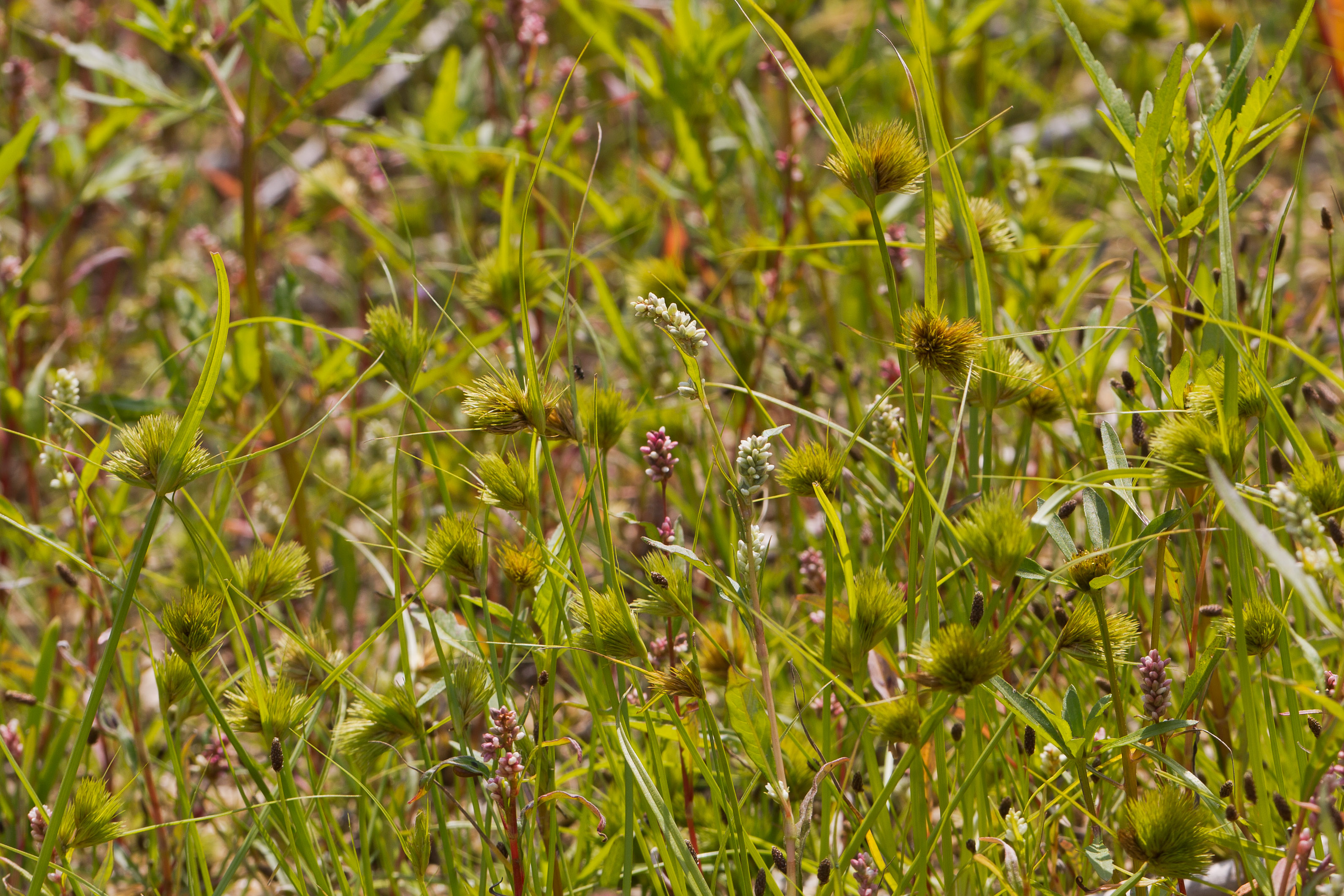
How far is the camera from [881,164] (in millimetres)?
833

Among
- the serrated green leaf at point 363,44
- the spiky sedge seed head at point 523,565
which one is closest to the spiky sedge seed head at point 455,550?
the spiky sedge seed head at point 523,565

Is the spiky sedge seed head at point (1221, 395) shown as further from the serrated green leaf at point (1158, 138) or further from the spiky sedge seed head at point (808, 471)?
the spiky sedge seed head at point (808, 471)

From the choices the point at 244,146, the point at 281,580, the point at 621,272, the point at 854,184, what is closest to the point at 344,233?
the point at 621,272

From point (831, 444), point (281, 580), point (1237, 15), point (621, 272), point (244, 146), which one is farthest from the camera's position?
point (1237, 15)

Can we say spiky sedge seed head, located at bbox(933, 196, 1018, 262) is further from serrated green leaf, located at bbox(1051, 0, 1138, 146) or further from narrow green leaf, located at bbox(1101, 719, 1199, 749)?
narrow green leaf, located at bbox(1101, 719, 1199, 749)

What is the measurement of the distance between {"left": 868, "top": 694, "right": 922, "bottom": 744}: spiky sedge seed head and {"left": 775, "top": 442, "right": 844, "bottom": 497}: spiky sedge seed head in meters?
0.18

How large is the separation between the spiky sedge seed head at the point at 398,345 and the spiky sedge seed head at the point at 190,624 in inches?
9.8

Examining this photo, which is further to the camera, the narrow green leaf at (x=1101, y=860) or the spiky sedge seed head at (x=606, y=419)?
the spiky sedge seed head at (x=606, y=419)

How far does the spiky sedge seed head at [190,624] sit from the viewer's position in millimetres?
863

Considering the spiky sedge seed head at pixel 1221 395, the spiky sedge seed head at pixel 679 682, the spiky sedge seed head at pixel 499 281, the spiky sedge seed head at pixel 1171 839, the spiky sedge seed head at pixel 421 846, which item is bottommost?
the spiky sedge seed head at pixel 421 846

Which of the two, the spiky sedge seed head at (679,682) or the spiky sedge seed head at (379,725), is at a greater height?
the spiky sedge seed head at (679,682)

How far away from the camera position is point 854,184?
2.76 feet

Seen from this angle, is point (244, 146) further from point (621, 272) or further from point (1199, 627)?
point (1199, 627)

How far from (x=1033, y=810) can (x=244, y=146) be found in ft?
4.33
